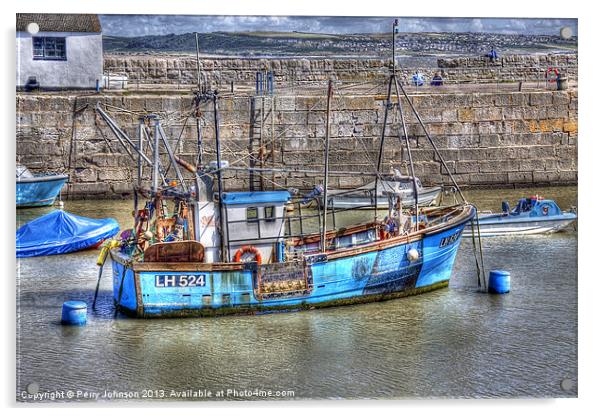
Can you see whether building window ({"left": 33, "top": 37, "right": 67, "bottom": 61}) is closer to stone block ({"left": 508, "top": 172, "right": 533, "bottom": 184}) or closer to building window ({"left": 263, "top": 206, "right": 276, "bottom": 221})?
building window ({"left": 263, "top": 206, "right": 276, "bottom": 221})

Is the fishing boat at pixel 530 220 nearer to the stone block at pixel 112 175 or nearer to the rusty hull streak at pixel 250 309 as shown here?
the rusty hull streak at pixel 250 309

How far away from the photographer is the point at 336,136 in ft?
103

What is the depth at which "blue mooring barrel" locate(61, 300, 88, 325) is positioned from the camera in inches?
779

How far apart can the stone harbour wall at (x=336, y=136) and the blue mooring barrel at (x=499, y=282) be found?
8.92 m

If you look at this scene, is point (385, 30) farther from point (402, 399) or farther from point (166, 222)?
point (402, 399)

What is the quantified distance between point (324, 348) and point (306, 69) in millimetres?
14339

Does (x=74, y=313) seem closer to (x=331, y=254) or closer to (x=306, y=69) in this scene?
(x=331, y=254)

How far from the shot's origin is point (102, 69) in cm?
3133

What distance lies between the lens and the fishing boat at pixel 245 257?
65.7 ft

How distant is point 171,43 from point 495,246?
7.39m

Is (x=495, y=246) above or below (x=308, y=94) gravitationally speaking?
below

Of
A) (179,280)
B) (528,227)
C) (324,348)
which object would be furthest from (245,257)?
(528,227)

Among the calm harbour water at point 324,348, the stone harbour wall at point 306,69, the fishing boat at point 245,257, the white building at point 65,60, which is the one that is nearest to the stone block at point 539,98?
the stone harbour wall at point 306,69

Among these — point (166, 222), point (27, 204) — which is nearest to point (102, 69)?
point (27, 204)
